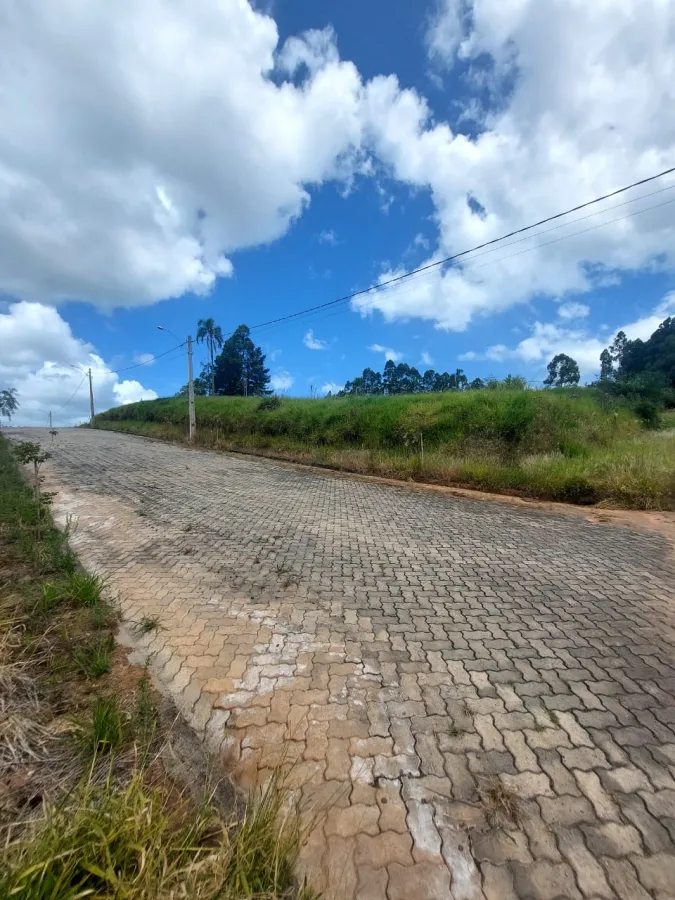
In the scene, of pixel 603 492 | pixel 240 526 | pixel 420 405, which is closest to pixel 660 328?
pixel 420 405

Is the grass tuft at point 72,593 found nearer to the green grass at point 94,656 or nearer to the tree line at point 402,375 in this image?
the green grass at point 94,656

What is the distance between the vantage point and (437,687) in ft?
9.11

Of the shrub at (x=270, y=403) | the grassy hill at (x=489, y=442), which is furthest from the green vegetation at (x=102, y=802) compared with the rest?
the shrub at (x=270, y=403)

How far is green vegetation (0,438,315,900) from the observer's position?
4.81ft

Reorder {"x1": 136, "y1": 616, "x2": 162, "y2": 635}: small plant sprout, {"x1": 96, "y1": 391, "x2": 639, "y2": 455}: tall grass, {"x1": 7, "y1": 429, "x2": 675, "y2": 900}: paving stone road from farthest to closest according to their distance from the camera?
1. {"x1": 96, "y1": 391, "x2": 639, "y2": 455}: tall grass
2. {"x1": 136, "y1": 616, "x2": 162, "y2": 635}: small plant sprout
3. {"x1": 7, "y1": 429, "x2": 675, "y2": 900}: paving stone road

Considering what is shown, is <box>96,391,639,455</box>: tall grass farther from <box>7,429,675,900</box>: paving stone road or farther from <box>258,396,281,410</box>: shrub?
<box>7,429,675,900</box>: paving stone road

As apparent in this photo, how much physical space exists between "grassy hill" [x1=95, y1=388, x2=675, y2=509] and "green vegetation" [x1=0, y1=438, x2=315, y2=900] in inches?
348

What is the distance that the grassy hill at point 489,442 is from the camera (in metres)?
8.77

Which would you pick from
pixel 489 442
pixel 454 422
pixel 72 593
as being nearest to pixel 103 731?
pixel 72 593

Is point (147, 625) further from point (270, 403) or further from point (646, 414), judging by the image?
point (646, 414)

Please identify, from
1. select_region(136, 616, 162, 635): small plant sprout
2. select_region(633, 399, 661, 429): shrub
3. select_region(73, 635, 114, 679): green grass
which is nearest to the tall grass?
select_region(633, 399, 661, 429): shrub

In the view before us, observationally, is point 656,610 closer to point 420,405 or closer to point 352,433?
point 420,405

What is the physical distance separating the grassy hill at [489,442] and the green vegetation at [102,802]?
29.0 ft

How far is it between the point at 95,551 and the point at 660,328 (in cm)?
4953
